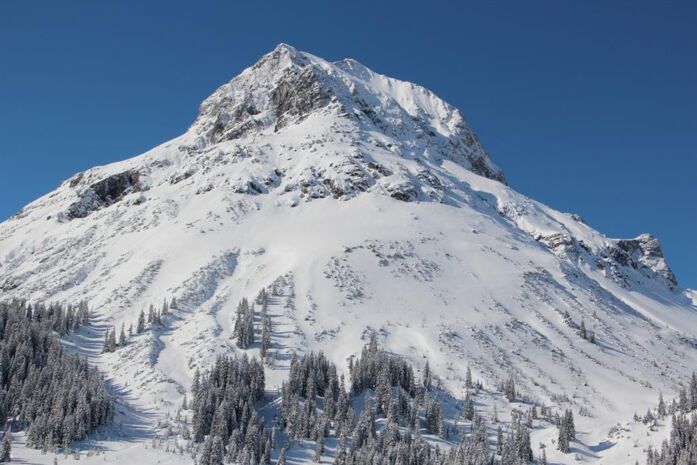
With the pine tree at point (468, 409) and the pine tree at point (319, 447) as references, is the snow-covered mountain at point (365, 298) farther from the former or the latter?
the pine tree at point (319, 447)

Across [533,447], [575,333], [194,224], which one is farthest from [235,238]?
[533,447]

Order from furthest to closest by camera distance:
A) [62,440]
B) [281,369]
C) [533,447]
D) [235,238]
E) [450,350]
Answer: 1. [235,238]
2. [450,350]
3. [281,369]
4. [533,447]
5. [62,440]

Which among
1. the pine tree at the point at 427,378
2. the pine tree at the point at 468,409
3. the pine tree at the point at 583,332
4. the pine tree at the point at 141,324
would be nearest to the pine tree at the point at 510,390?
the pine tree at the point at 468,409

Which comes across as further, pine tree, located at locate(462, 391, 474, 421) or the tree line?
pine tree, located at locate(462, 391, 474, 421)

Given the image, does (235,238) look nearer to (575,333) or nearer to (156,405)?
(156,405)

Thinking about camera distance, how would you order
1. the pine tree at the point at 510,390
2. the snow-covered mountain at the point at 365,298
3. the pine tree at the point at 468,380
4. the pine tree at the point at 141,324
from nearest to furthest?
the pine tree at the point at 510,390
the pine tree at the point at 468,380
the snow-covered mountain at the point at 365,298
the pine tree at the point at 141,324

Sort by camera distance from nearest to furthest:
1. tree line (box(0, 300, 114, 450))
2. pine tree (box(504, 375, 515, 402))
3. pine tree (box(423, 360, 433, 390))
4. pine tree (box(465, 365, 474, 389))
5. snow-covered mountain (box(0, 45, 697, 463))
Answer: tree line (box(0, 300, 114, 450)), pine tree (box(423, 360, 433, 390)), pine tree (box(504, 375, 515, 402)), pine tree (box(465, 365, 474, 389)), snow-covered mountain (box(0, 45, 697, 463))

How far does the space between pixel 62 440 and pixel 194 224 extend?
9953cm

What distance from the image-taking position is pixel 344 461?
89.1 metres

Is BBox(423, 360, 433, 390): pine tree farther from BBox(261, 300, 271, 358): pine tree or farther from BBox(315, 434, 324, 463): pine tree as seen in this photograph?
BBox(261, 300, 271, 358): pine tree

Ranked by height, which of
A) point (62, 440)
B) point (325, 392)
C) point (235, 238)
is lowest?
point (62, 440)

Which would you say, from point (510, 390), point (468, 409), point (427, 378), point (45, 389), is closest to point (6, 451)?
point (45, 389)

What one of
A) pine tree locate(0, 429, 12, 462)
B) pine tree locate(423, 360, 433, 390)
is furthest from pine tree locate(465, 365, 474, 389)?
pine tree locate(0, 429, 12, 462)

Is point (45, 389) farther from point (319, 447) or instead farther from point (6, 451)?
→ point (319, 447)
